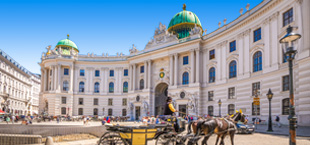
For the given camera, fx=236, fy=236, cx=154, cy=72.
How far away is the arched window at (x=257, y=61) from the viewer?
97.1 ft

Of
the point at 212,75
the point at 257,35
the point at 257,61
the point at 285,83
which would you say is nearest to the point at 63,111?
the point at 212,75

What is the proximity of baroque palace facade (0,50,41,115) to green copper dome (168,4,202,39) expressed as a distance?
39.4m

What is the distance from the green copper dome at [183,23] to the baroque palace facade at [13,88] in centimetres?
3943

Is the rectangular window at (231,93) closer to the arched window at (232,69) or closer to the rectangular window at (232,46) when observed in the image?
the arched window at (232,69)

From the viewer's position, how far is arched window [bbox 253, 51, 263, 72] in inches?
1166

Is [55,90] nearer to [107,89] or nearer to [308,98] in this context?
[107,89]

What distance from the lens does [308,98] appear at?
20.9 m

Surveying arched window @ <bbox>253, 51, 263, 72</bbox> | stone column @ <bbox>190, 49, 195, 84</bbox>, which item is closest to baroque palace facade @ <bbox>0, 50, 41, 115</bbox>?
stone column @ <bbox>190, 49, 195, 84</bbox>

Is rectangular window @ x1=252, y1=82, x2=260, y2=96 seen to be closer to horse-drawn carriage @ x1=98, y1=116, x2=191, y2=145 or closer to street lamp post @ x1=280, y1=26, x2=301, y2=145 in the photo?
horse-drawn carriage @ x1=98, y1=116, x2=191, y2=145

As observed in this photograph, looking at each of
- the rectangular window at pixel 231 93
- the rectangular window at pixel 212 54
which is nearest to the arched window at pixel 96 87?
the rectangular window at pixel 212 54

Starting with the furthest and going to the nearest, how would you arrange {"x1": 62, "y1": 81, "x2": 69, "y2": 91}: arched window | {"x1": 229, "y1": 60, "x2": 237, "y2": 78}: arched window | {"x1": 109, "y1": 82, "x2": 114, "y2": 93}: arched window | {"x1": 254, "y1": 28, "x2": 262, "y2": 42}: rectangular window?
{"x1": 109, "y1": 82, "x2": 114, "y2": 93}: arched window < {"x1": 62, "y1": 81, "x2": 69, "y2": 91}: arched window < {"x1": 229, "y1": 60, "x2": 237, "y2": 78}: arched window < {"x1": 254, "y1": 28, "x2": 262, "y2": 42}: rectangular window

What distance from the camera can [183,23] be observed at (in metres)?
49.7

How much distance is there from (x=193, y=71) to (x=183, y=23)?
1341cm

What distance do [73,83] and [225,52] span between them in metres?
37.4
